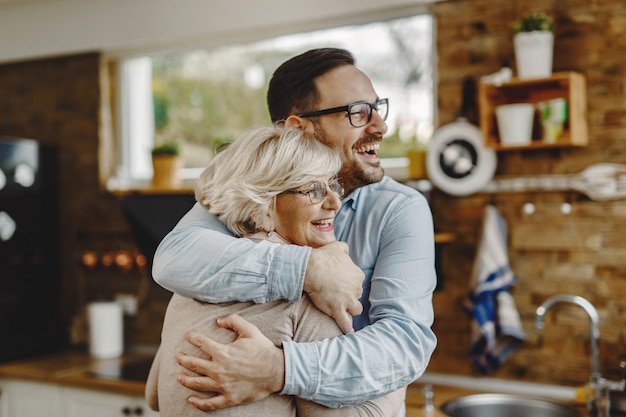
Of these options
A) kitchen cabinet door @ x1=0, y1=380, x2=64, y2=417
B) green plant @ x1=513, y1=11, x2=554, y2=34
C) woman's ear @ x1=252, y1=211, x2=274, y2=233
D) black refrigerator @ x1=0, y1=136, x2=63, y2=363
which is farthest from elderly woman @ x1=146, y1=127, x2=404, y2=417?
black refrigerator @ x1=0, y1=136, x2=63, y2=363

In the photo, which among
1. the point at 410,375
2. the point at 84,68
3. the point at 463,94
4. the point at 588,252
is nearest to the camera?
the point at 410,375

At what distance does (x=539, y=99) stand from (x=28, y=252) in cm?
272

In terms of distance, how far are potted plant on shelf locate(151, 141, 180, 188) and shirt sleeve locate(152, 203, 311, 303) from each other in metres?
2.26

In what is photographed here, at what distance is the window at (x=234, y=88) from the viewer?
3.22 m

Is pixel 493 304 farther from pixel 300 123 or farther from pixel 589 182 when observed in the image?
pixel 300 123

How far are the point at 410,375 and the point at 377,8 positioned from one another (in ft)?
7.30

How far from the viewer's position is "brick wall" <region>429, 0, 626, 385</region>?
2717 millimetres

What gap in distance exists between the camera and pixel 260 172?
1300 mm

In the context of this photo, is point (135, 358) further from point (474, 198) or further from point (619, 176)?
point (619, 176)

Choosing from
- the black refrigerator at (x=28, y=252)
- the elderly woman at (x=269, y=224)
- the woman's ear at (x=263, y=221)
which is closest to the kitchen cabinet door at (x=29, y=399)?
the black refrigerator at (x=28, y=252)

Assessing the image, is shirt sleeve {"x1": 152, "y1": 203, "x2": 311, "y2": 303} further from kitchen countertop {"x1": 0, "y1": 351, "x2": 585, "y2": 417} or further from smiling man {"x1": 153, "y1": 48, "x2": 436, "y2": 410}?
kitchen countertop {"x1": 0, "y1": 351, "x2": 585, "y2": 417}

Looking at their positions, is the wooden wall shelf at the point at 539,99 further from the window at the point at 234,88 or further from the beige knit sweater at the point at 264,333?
the beige knit sweater at the point at 264,333

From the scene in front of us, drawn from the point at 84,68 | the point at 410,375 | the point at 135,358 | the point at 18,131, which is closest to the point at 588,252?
the point at 410,375

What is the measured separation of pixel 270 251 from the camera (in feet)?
4.14
